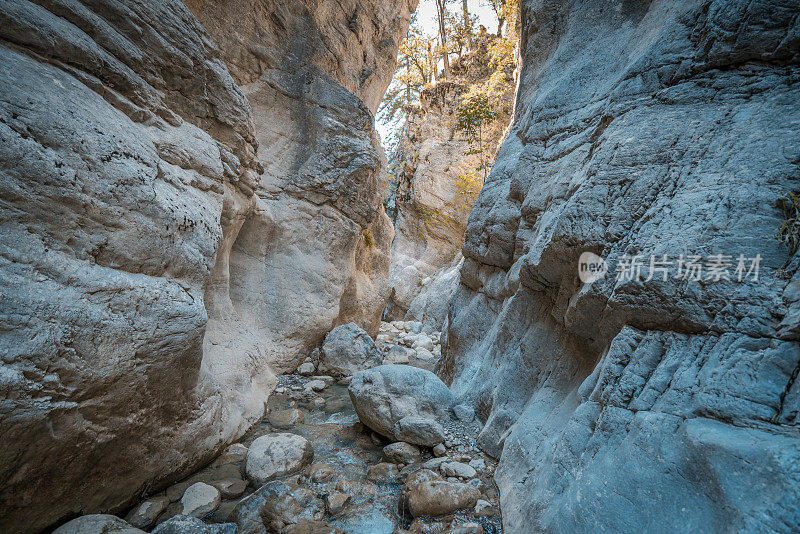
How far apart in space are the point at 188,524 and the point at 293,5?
402 inches

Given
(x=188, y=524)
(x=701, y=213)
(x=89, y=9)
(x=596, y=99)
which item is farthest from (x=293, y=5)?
(x=188, y=524)

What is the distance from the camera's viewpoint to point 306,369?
7.40m

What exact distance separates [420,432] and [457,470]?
63 cm

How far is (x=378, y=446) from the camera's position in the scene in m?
4.55

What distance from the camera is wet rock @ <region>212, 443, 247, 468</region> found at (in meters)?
3.97

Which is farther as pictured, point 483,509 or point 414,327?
point 414,327

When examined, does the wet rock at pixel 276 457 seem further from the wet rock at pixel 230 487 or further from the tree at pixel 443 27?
the tree at pixel 443 27

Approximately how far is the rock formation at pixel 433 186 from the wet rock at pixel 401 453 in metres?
11.9

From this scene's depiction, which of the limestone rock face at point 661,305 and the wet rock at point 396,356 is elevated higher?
the limestone rock face at point 661,305

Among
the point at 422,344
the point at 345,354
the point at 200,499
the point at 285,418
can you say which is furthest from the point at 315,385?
the point at 422,344

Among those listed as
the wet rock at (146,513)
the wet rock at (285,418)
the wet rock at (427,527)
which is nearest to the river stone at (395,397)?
the wet rock at (285,418)

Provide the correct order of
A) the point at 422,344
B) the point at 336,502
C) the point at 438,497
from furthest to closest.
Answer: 1. the point at 422,344
2. the point at 336,502
3. the point at 438,497

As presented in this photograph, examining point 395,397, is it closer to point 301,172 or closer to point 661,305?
point 661,305

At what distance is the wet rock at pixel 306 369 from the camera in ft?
24.1
